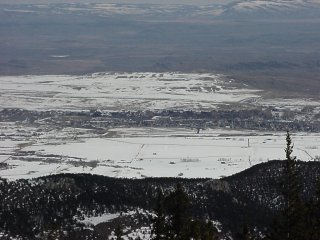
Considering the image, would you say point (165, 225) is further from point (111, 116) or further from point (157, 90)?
point (157, 90)

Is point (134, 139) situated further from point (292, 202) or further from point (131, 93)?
point (292, 202)

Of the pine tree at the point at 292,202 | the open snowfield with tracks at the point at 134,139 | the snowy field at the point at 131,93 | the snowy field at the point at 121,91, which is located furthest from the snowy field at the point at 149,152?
the pine tree at the point at 292,202

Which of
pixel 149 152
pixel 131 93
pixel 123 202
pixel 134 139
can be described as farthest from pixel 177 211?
pixel 131 93

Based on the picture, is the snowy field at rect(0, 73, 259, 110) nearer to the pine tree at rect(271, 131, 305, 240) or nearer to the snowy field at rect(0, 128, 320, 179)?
the snowy field at rect(0, 128, 320, 179)

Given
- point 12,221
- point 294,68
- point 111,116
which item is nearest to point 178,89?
point 111,116

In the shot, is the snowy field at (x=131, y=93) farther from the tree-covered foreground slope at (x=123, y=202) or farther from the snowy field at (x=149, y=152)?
the tree-covered foreground slope at (x=123, y=202)

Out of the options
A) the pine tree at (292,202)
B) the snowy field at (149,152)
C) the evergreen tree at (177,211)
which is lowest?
the snowy field at (149,152)

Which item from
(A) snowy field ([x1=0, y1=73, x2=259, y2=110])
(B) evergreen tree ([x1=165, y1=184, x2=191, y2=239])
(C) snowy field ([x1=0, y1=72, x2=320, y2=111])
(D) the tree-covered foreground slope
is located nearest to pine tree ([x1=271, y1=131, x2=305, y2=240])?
(B) evergreen tree ([x1=165, y1=184, x2=191, y2=239])
